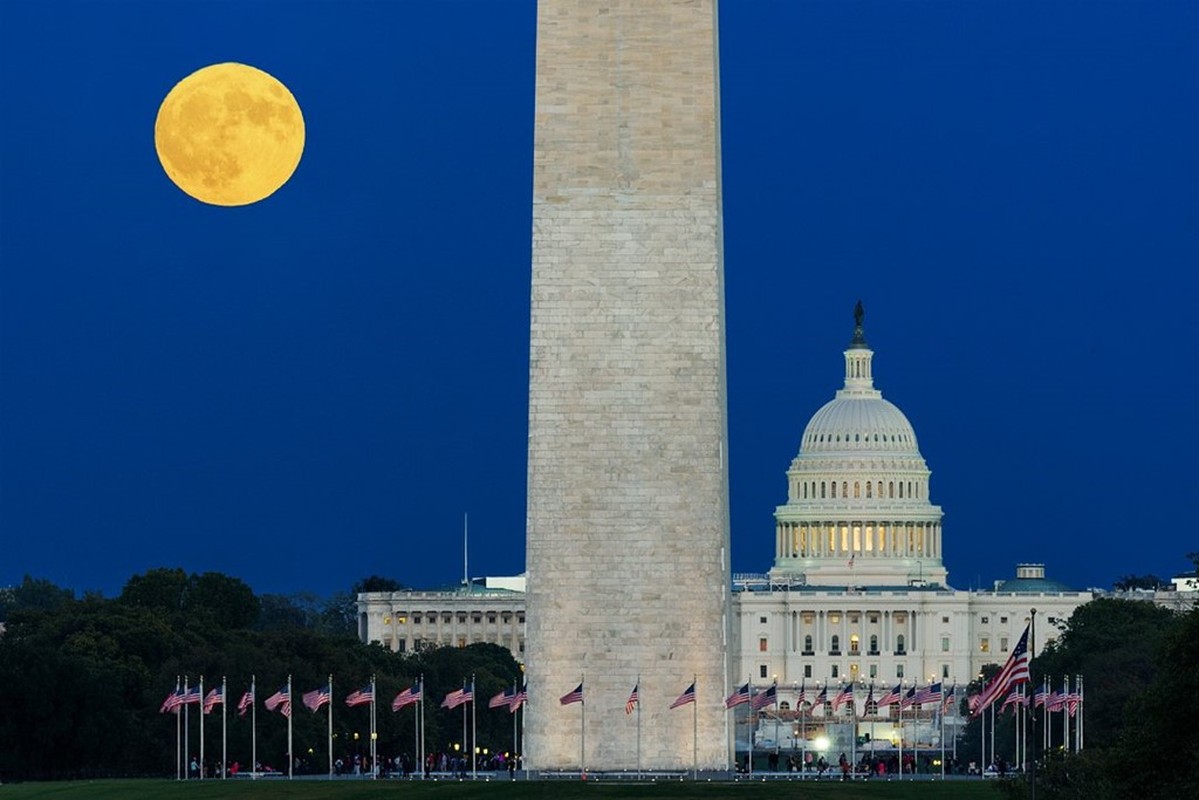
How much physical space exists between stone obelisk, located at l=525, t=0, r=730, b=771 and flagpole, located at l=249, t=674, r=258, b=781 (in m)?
14.7

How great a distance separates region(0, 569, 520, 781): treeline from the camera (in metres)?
96.2

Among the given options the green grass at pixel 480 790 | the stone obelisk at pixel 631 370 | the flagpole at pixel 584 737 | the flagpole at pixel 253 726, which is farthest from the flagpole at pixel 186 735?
the stone obelisk at pixel 631 370

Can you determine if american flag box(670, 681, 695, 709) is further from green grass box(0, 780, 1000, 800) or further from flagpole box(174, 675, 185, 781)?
flagpole box(174, 675, 185, 781)

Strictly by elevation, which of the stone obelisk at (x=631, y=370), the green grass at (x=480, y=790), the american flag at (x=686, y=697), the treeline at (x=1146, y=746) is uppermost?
the stone obelisk at (x=631, y=370)

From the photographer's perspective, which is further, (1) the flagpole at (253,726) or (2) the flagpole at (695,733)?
(1) the flagpole at (253,726)

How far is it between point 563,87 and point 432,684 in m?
64.8

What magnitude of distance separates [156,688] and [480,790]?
1357 inches

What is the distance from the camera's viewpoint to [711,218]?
256ft

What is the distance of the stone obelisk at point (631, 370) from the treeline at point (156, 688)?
73.6ft

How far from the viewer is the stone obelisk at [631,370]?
7838cm

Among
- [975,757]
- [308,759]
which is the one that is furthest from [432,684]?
[308,759]

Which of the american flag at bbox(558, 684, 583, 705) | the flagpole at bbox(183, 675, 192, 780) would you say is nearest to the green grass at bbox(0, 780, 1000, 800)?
the american flag at bbox(558, 684, 583, 705)

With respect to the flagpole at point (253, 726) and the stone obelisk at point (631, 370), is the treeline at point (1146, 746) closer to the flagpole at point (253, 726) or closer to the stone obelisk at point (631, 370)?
the stone obelisk at point (631, 370)


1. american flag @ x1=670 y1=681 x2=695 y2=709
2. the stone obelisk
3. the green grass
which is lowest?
the green grass
